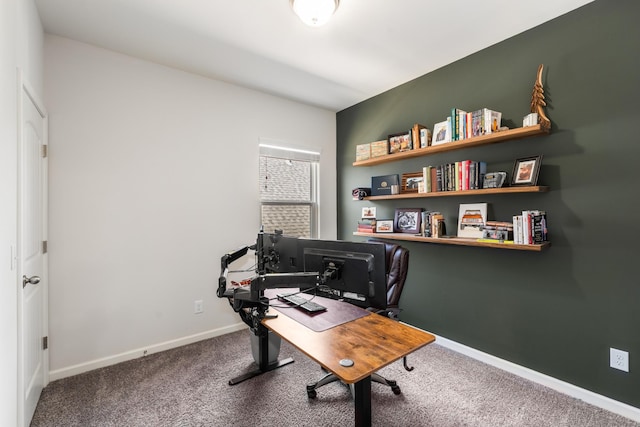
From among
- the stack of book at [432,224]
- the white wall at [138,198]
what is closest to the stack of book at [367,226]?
the stack of book at [432,224]

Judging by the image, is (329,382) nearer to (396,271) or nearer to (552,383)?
(396,271)

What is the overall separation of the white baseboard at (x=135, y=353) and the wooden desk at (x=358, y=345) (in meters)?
1.72

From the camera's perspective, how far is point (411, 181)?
3.11m

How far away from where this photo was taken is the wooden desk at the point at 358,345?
1.20 meters

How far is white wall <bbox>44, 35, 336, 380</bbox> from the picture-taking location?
92.4 inches

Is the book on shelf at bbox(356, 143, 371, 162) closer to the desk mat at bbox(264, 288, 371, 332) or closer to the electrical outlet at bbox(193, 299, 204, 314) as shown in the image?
the desk mat at bbox(264, 288, 371, 332)

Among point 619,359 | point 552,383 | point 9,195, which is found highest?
point 9,195

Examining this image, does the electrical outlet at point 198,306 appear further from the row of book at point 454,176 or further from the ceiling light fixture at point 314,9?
the ceiling light fixture at point 314,9

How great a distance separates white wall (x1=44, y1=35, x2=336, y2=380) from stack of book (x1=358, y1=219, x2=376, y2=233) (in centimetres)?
121

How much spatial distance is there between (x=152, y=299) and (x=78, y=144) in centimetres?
147

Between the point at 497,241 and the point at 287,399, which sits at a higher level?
the point at 497,241

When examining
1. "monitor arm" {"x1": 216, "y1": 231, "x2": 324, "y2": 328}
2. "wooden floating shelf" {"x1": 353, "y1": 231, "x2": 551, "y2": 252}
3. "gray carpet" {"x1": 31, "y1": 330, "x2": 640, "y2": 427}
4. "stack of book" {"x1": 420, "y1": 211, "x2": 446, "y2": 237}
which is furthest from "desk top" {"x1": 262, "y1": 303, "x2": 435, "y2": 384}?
"stack of book" {"x1": 420, "y1": 211, "x2": 446, "y2": 237}

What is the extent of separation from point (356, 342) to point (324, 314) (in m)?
0.36

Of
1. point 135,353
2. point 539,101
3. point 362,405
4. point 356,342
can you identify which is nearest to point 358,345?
point 356,342
